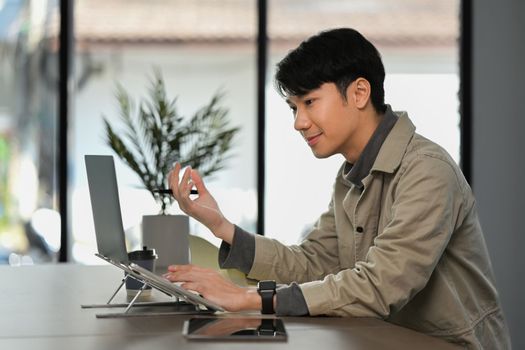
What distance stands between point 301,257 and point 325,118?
41cm

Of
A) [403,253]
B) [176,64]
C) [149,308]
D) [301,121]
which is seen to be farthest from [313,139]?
[176,64]

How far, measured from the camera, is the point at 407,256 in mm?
1882

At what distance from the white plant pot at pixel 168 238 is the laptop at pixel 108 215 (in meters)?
0.87

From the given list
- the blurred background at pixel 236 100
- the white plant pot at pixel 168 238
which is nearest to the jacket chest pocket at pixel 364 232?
the white plant pot at pixel 168 238

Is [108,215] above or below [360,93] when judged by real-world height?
below

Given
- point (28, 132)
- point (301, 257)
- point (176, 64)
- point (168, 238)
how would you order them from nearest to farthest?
point (301, 257), point (168, 238), point (28, 132), point (176, 64)

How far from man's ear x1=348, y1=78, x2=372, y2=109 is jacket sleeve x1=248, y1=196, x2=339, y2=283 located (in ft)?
1.28

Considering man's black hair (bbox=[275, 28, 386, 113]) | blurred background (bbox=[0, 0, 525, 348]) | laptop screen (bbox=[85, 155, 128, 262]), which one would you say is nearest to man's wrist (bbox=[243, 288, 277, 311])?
laptop screen (bbox=[85, 155, 128, 262])

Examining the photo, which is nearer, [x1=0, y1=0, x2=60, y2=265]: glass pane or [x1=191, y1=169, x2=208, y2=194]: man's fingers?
[x1=191, y1=169, x2=208, y2=194]: man's fingers

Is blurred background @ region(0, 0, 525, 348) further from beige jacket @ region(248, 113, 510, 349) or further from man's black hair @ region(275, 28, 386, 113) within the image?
man's black hair @ region(275, 28, 386, 113)

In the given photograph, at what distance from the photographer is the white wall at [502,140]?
5.28 metres

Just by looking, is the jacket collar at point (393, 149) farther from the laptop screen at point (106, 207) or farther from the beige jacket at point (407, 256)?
the laptop screen at point (106, 207)

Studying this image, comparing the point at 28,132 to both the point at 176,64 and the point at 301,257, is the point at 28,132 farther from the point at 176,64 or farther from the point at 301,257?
the point at 301,257

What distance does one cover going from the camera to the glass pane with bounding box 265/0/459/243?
5293 mm
